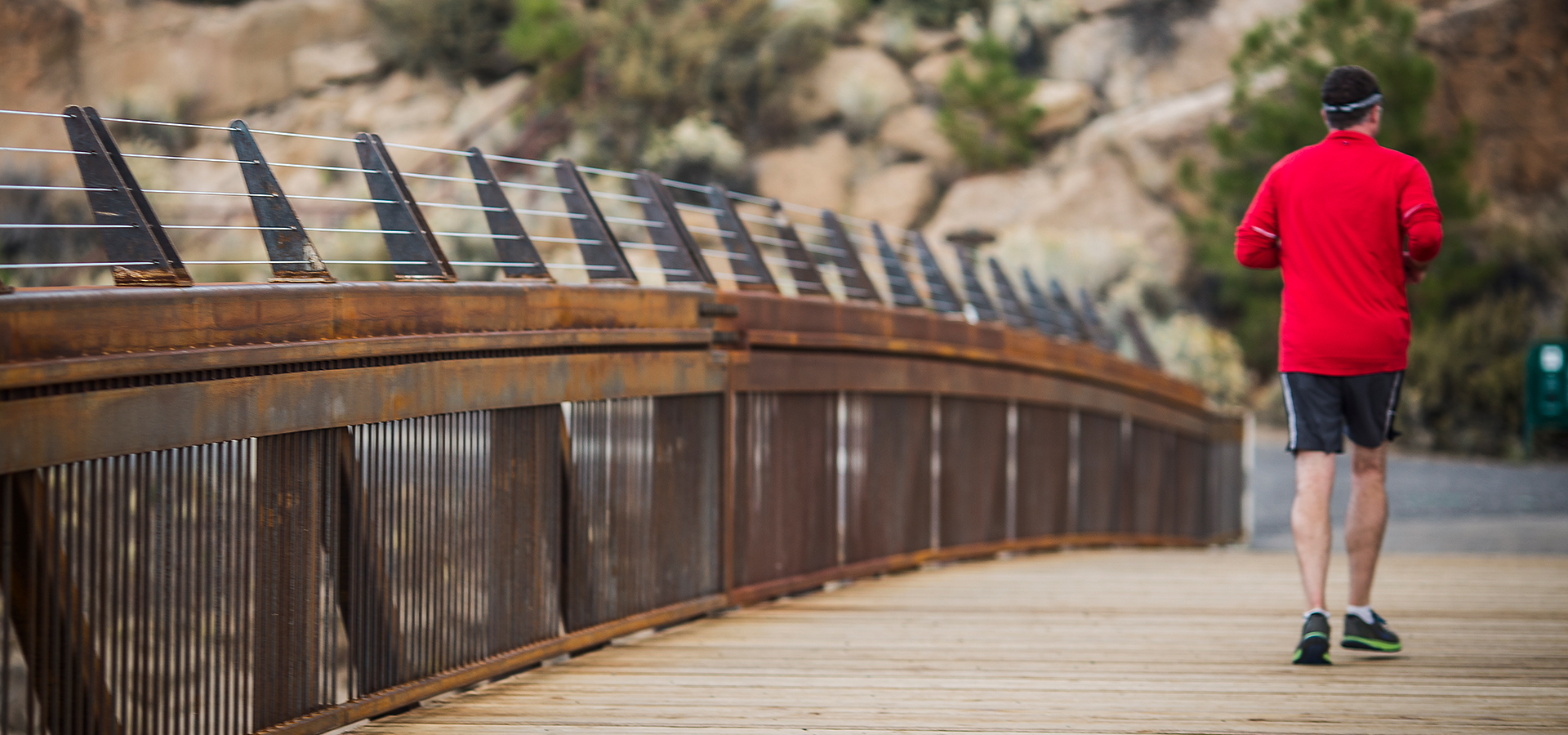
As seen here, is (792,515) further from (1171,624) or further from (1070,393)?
(1070,393)

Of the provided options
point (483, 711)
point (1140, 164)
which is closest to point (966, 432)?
point (483, 711)

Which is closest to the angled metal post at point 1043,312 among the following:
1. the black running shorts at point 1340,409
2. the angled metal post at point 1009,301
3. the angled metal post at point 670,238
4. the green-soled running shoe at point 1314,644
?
the angled metal post at point 1009,301

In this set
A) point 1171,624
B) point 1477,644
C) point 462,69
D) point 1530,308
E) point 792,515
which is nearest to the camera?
point 1477,644

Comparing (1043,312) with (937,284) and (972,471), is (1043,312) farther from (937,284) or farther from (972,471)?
(972,471)

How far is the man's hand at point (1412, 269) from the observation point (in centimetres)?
480

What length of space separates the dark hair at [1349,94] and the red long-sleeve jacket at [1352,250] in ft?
0.16

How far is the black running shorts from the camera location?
479cm

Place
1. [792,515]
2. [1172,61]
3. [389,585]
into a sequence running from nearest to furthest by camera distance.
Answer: [389,585] → [792,515] → [1172,61]

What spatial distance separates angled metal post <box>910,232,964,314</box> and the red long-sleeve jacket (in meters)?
3.59

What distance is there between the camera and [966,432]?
820 centimetres

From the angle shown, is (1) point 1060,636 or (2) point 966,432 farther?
(2) point 966,432

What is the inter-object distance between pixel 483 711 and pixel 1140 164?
33.4 m

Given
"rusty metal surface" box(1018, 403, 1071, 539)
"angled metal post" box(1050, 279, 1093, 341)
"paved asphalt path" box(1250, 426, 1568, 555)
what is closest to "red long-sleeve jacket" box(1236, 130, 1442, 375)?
→ "rusty metal surface" box(1018, 403, 1071, 539)

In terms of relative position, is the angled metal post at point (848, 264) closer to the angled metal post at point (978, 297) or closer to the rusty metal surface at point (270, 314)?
the angled metal post at point (978, 297)
